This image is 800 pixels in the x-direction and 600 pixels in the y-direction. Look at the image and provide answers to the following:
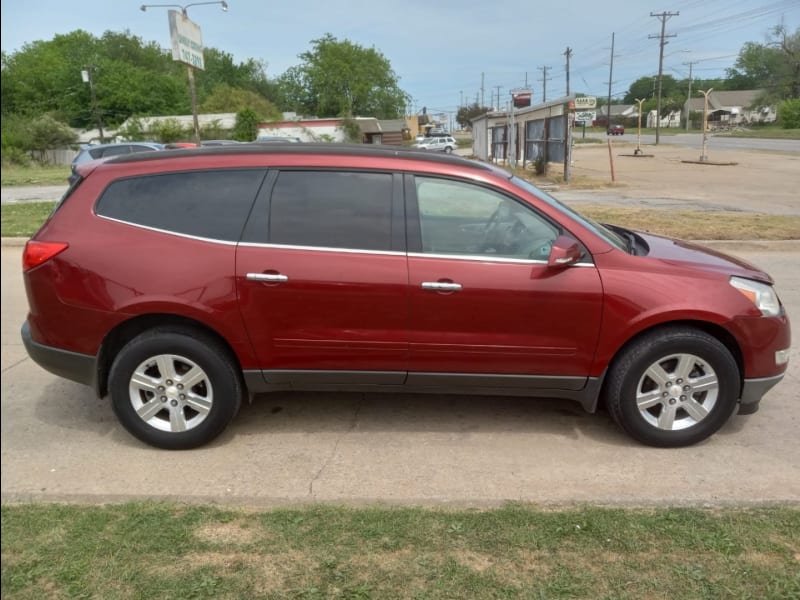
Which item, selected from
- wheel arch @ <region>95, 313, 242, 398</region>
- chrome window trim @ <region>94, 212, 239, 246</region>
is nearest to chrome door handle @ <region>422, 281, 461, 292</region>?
chrome window trim @ <region>94, 212, 239, 246</region>

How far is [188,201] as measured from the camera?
12.2ft

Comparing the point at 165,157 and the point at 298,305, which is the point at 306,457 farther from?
the point at 165,157

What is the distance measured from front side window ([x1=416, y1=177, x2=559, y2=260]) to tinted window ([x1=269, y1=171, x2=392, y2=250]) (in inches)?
9.5

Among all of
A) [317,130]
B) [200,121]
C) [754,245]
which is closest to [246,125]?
[200,121]

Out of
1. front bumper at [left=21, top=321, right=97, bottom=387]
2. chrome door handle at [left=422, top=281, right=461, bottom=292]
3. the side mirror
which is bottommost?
front bumper at [left=21, top=321, right=97, bottom=387]

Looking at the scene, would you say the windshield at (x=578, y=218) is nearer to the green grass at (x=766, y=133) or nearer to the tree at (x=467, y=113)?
the green grass at (x=766, y=133)

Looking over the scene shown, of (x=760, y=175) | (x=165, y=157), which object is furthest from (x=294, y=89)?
(x=165, y=157)

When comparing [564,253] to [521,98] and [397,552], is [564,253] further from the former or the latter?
[521,98]

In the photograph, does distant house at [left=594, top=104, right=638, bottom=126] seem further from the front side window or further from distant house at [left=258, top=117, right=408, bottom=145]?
the front side window

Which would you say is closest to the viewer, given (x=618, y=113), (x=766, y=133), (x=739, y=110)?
(x=766, y=133)

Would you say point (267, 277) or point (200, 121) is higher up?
point (200, 121)

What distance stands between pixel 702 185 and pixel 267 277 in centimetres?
2003

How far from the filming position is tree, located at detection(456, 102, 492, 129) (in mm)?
119287

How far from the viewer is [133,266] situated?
355 cm
